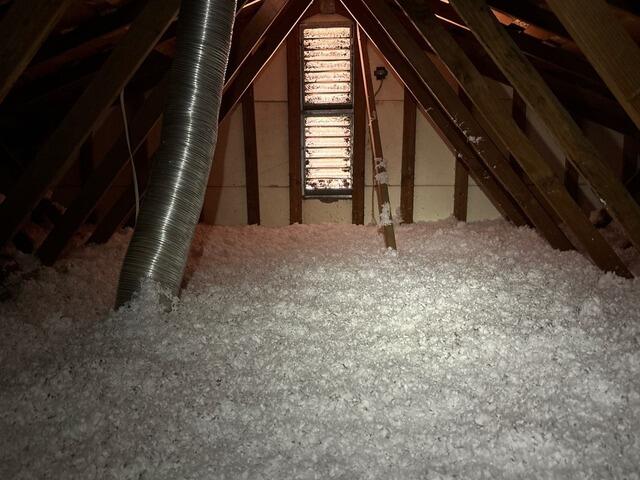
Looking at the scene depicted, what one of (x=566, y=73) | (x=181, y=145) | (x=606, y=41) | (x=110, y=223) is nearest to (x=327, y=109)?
(x=566, y=73)

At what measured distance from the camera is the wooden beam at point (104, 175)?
9.06ft

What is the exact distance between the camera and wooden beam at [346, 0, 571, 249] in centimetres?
303

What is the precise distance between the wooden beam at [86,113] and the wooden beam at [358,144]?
9.20 feet

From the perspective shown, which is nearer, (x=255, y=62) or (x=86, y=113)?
(x=86, y=113)

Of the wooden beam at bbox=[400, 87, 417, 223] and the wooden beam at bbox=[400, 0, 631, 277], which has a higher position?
the wooden beam at bbox=[400, 0, 631, 277]

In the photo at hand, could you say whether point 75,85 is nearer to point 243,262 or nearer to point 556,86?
point 243,262

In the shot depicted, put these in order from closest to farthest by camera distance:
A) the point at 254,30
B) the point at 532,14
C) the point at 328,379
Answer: the point at 328,379
the point at 532,14
the point at 254,30

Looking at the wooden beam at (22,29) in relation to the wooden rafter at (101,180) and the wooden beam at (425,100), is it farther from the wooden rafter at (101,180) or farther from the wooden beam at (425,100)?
the wooden beam at (425,100)

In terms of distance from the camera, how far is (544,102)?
6.36 feet

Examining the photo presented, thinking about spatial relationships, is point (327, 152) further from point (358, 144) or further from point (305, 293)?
point (305, 293)

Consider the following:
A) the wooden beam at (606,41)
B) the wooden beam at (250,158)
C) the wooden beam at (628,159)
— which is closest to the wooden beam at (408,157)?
the wooden beam at (250,158)

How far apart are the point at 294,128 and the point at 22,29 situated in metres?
3.38

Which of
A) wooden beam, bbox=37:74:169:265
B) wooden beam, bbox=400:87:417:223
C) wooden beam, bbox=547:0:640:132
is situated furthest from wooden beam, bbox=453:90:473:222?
wooden beam, bbox=547:0:640:132

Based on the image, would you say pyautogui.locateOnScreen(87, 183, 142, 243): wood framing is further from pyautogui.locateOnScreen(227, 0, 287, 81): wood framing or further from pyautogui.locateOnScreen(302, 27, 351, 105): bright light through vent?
pyautogui.locateOnScreen(302, 27, 351, 105): bright light through vent
